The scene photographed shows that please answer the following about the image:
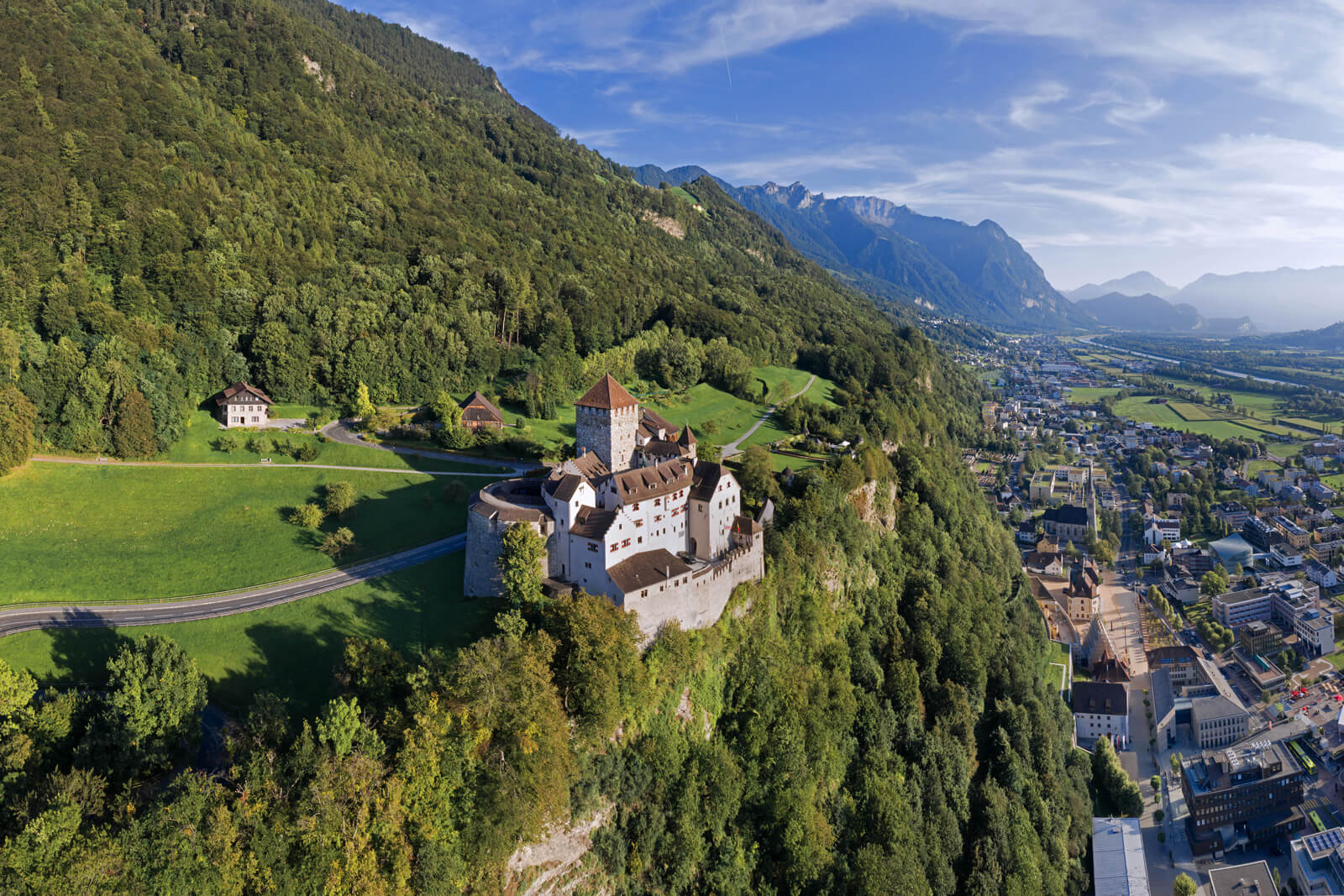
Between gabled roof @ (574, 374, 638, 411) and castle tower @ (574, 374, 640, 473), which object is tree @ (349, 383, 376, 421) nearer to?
castle tower @ (574, 374, 640, 473)

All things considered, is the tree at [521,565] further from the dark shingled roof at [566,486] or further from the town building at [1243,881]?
the town building at [1243,881]

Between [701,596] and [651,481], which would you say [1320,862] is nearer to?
[701,596]

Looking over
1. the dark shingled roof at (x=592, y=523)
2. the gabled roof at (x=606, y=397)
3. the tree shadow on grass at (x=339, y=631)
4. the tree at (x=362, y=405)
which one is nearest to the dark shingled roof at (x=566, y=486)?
the dark shingled roof at (x=592, y=523)

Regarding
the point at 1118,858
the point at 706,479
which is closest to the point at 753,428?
the point at 706,479

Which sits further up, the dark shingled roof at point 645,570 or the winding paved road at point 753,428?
the winding paved road at point 753,428

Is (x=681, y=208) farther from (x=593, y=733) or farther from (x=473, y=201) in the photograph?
(x=593, y=733)

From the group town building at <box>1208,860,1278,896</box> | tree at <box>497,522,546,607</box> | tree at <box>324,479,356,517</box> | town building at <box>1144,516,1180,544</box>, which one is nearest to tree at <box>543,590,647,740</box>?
tree at <box>497,522,546,607</box>
